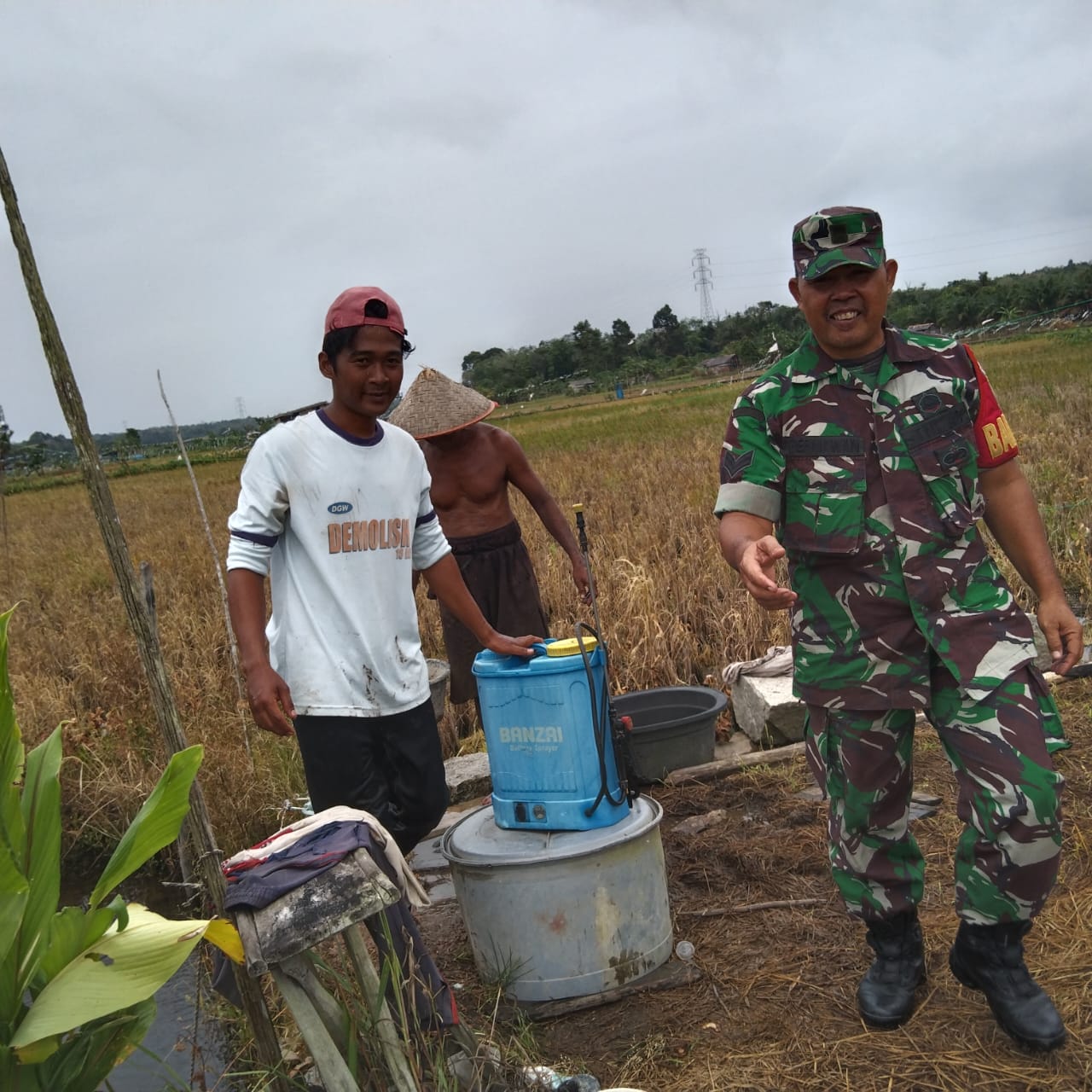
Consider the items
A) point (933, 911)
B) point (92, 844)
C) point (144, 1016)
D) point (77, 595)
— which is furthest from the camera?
point (77, 595)

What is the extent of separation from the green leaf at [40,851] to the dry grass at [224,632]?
3.11 ft

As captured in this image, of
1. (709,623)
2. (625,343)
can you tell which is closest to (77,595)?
(709,623)

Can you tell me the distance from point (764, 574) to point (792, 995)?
4.35ft

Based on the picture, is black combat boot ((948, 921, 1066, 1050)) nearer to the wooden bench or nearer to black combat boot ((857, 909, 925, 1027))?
black combat boot ((857, 909, 925, 1027))

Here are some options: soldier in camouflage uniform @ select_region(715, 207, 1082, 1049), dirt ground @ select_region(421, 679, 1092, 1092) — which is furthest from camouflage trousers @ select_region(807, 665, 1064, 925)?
dirt ground @ select_region(421, 679, 1092, 1092)

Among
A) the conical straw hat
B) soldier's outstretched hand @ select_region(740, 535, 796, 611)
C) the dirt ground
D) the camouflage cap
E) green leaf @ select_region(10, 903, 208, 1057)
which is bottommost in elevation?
the dirt ground

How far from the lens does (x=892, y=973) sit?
8.47 ft

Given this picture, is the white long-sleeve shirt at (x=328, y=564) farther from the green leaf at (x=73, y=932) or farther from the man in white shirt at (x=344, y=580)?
the green leaf at (x=73, y=932)

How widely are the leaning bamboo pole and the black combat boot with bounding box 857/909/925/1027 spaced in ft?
4.54

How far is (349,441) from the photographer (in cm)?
292

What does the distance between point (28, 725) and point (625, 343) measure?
72.2 metres

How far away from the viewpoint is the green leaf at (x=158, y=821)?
1.76m

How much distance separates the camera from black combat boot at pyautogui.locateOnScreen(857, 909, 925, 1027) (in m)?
2.55

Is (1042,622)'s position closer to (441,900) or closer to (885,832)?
(885,832)
